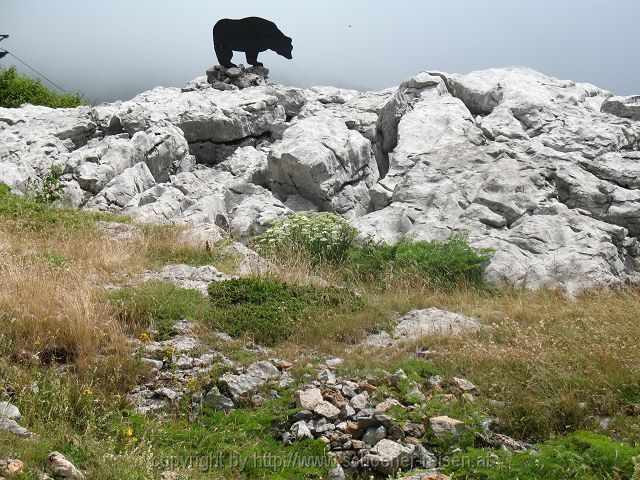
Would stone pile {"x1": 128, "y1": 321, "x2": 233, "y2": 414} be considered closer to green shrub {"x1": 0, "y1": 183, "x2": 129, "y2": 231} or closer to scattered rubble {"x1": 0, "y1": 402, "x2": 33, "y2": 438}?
scattered rubble {"x1": 0, "y1": 402, "x2": 33, "y2": 438}

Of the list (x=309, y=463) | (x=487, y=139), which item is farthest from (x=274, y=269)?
(x=487, y=139)

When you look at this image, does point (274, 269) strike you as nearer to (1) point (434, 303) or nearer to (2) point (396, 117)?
(1) point (434, 303)

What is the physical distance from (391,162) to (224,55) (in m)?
11.2

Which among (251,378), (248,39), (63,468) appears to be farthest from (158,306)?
(248,39)

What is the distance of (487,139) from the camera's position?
62.0 feet

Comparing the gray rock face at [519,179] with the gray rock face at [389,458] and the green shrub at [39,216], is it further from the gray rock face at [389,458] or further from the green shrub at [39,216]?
the gray rock face at [389,458]

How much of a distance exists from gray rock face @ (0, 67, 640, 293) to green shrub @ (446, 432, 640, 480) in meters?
7.75

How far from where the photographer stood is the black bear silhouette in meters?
25.7

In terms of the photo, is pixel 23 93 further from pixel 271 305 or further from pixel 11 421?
pixel 11 421

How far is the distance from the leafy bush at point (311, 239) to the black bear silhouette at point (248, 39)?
531 inches

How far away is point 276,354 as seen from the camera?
8320mm

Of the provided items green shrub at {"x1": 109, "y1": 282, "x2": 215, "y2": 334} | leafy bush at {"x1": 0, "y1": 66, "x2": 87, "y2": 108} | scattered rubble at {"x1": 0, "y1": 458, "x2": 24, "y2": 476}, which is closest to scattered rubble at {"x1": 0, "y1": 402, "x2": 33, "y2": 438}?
scattered rubble at {"x1": 0, "y1": 458, "x2": 24, "y2": 476}

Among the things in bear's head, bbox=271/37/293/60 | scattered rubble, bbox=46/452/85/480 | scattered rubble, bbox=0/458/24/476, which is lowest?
scattered rubble, bbox=46/452/85/480

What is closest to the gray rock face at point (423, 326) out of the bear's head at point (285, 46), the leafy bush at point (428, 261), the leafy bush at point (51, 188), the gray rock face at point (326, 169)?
the leafy bush at point (428, 261)
